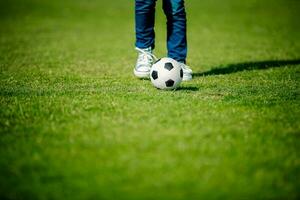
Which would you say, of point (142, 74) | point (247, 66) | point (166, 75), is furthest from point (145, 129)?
point (247, 66)

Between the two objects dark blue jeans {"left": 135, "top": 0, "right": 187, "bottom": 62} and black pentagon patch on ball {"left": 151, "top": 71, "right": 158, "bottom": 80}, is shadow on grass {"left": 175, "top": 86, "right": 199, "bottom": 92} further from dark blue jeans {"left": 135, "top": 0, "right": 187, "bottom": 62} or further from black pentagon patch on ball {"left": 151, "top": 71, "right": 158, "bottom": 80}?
dark blue jeans {"left": 135, "top": 0, "right": 187, "bottom": 62}

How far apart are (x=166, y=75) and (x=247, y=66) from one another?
2.78 metres

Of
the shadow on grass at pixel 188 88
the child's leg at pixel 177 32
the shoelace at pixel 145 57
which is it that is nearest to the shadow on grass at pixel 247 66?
the child's leg at pixel 177 32

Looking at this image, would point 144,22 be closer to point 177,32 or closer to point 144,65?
point 177,32

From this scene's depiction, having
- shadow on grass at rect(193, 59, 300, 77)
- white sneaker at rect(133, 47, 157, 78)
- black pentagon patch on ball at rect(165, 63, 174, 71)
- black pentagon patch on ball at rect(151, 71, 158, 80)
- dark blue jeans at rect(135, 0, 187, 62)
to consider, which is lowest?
shadow on grass at rect(193, 59, 300, 77)

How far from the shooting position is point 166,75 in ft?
17.1

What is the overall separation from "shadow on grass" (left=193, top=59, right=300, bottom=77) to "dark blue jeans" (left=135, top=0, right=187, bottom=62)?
24.8 inches

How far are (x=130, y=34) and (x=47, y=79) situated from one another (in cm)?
766

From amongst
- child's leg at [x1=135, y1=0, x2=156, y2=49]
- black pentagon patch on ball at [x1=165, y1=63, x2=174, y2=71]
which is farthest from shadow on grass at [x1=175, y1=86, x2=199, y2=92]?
child's leg at [x1=135, y1=0, x2=156, y2=49]

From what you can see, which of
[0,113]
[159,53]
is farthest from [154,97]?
[159,53]

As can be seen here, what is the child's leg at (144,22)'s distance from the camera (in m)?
6.15

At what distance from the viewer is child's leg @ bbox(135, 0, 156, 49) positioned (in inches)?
242

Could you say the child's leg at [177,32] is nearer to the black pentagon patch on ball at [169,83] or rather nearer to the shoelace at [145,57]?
the shoelace at [145,57]

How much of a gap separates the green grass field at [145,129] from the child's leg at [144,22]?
537 mm
